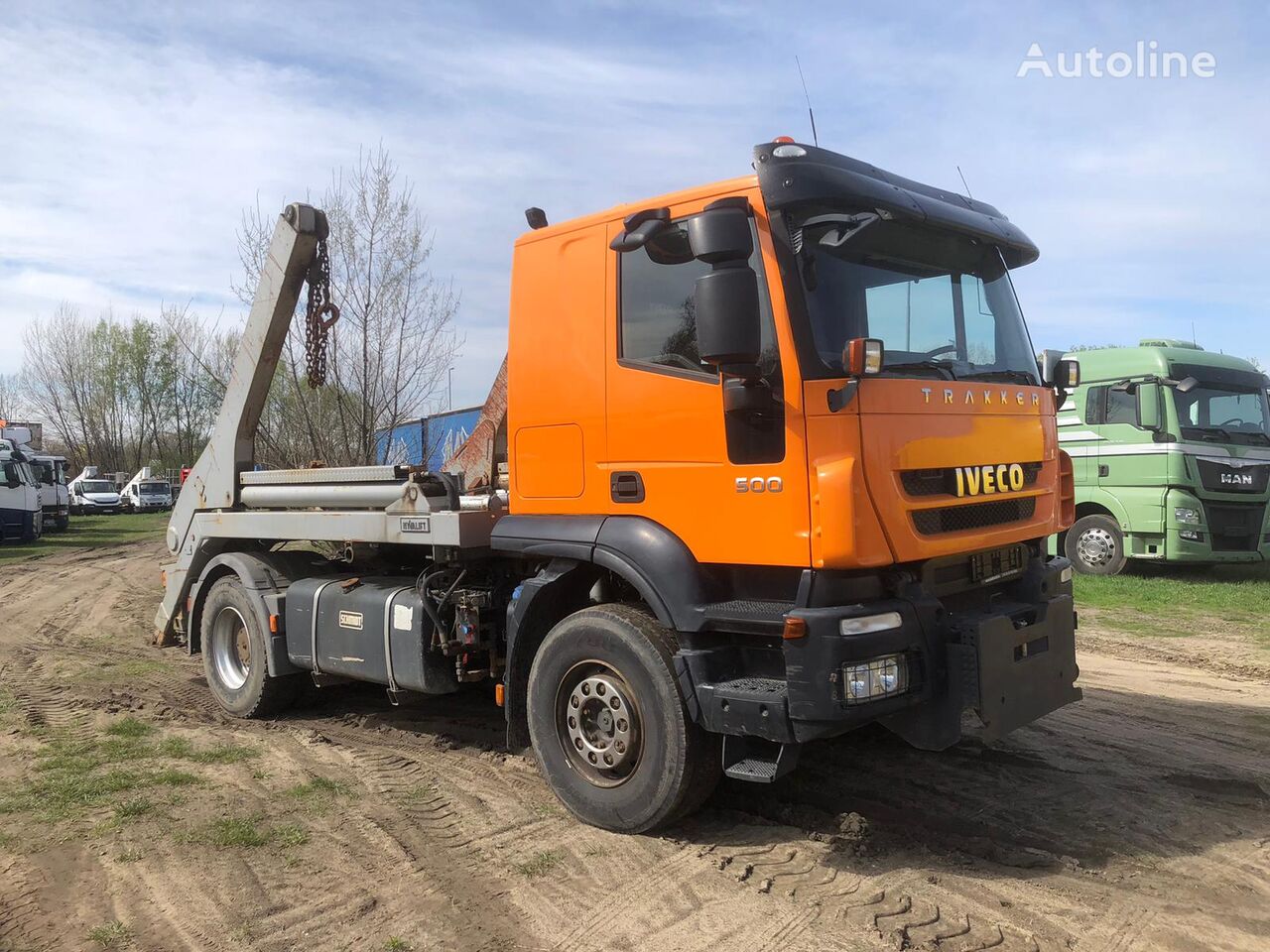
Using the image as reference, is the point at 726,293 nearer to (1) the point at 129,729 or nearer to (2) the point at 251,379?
(2) the point at 251,379

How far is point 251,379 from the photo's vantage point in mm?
7375

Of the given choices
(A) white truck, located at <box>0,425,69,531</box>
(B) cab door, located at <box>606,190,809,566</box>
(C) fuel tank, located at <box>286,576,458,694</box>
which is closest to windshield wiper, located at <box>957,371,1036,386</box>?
(B) cab door, located at <box>606,190,809,566</box>

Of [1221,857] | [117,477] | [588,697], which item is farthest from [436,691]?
[117,477]

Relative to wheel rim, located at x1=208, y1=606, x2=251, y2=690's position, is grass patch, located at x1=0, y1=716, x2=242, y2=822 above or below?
below

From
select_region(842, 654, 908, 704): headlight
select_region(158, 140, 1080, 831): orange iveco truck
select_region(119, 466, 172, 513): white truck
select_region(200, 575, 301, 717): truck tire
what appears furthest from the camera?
select_region(119, 466, 172, 513): white truck

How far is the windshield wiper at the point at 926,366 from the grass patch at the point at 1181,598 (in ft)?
21.1

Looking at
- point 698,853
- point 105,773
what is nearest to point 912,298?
point 698,853

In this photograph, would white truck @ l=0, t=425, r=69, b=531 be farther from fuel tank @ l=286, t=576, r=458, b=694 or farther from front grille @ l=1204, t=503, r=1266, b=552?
front grille @ l=1204, t=503, r=1266, b=552

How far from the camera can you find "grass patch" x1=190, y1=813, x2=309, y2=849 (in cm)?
442

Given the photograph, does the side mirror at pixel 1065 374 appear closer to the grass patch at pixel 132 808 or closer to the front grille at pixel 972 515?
the front grille at pixel 972 515

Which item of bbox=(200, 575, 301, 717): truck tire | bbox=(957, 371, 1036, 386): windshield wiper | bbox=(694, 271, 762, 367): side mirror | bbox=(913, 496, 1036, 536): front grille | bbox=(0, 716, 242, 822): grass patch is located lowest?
bbox=(0, 716, 242, 822): grass patch

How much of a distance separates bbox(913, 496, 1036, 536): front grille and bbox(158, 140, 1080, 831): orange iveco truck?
0.02 meters

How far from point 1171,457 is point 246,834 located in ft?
38.3

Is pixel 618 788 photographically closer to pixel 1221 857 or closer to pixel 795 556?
pixel 795 556
